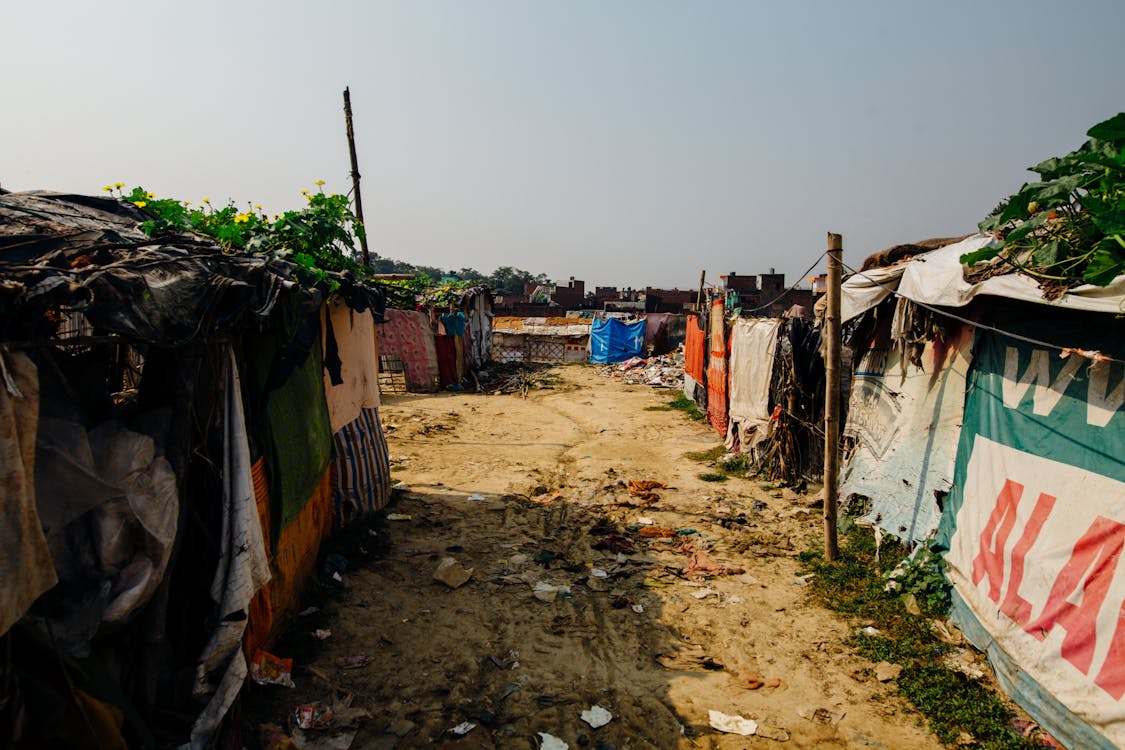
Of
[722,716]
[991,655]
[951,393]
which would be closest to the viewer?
[722,716]

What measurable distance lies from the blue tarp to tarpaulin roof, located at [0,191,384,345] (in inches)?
868

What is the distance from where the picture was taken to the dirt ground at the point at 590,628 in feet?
11.9

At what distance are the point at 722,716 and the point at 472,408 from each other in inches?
435

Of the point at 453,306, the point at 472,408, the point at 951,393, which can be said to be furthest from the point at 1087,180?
the point at 453,306

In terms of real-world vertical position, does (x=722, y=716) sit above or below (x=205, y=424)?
below

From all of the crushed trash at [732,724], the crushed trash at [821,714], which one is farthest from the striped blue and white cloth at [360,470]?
the crushed trash at [821,714]

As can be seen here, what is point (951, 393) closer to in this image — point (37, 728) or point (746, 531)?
point (746, 531)

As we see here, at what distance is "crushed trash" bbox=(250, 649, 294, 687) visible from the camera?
12.2 feet

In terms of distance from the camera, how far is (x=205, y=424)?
3.21 metres

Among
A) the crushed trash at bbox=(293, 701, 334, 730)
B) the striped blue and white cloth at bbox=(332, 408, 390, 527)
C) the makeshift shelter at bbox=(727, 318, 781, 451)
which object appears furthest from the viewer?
the makeshift shelter at bbox=(727, 318, 781, 451)

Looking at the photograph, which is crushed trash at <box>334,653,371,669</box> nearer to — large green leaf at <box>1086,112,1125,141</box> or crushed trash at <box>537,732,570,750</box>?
crushed trash at <box>537,732,570,750</box>

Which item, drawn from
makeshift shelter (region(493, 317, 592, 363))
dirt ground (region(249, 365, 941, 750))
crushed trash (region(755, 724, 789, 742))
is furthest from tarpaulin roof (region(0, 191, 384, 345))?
makeshift shelter (region(493, 317, 592, 363))

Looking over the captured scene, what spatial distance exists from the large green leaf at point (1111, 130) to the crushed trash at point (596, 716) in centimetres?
411

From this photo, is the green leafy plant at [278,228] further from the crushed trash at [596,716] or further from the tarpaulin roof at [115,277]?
the crushed trash at [596,716]
